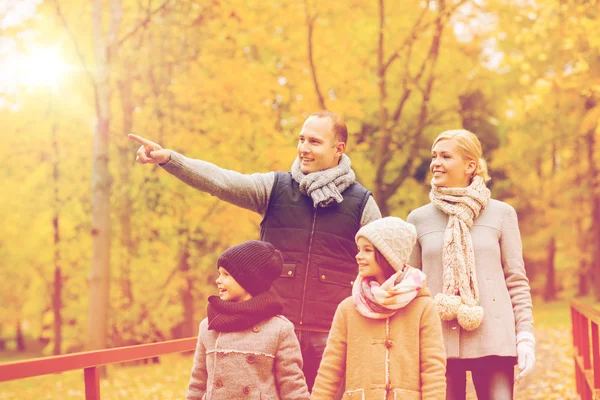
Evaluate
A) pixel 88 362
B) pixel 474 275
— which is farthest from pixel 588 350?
pixel 88 362

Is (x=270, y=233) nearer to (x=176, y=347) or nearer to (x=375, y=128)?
(x=176, y=347)

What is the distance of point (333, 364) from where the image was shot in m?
3.42

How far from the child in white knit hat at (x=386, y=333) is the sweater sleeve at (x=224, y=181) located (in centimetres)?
86

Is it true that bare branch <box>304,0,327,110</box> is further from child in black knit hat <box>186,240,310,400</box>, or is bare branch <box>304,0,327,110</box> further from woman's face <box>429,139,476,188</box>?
child in black knit hat <box>186,240,310,400</box>

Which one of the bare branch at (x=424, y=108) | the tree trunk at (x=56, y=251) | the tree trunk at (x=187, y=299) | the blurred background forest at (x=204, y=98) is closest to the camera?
the blurred background forest at (x=204, y=98)

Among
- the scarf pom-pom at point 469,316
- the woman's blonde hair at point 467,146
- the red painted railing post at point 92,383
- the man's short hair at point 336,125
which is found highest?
the man's short hair at point 336,125

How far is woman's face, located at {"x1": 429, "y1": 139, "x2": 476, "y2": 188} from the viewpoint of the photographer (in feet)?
13.8

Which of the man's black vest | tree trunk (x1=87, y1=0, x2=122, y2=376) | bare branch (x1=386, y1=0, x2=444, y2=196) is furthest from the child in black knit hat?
bare branch (x1=386, y1=0, x2=444, y2=196)

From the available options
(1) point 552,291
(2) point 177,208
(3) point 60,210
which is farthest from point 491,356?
(1) point 552,291

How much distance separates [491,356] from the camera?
13.1 ft

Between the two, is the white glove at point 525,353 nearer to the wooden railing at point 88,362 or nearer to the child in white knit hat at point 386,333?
the child in white knit hat at point 386,333

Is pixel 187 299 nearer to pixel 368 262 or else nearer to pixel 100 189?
pixel 100 189

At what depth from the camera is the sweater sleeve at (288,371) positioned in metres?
3.54

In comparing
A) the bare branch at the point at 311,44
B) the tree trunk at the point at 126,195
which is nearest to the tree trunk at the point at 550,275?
the tree trunk at the point at 126,195
